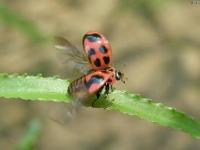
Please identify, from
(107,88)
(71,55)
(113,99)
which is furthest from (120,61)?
(113,99)

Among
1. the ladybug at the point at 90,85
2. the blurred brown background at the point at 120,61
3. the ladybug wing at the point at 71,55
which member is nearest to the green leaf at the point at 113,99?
the ladybug at the point at 90,85

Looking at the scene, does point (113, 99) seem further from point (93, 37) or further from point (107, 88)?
point (93, 37)

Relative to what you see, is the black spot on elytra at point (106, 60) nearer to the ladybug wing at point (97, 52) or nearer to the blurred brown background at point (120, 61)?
the ladybug wing at point (97, 52)

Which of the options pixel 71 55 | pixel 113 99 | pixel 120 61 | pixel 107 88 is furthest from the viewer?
pixel 120 61

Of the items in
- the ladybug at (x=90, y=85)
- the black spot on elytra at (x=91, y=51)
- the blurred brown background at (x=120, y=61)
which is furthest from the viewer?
the blurred brown background at (x=120, y=61)

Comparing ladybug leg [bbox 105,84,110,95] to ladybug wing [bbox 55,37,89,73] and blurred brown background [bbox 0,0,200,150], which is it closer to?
ladybug wing [bbox 55,37,89,73]

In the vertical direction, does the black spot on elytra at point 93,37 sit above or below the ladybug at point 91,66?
above

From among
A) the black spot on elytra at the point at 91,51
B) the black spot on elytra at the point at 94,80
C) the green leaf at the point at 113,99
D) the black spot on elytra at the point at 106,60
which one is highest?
the black spot on elytra at the point at 91,51

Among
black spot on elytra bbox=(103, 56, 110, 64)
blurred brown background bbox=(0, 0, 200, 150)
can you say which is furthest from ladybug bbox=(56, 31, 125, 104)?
blurred brown background bbox=(0, 0, 200, 150)

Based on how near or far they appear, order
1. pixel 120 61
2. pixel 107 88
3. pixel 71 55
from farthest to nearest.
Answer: pixel 120 61 < pixel 71 55 < pixel 107 88
